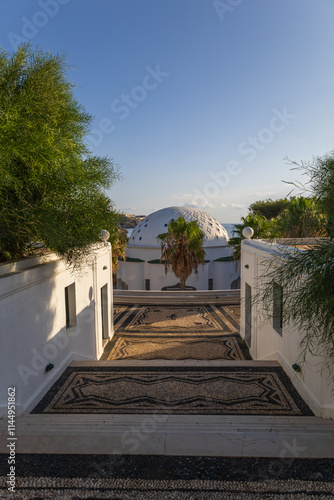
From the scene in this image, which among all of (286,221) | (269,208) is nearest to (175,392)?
(286,221)

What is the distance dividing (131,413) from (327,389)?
3100mm

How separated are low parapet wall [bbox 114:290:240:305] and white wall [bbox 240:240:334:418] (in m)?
4.99

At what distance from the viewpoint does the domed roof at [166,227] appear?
A: 101ft

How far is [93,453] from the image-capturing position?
11.9 feet

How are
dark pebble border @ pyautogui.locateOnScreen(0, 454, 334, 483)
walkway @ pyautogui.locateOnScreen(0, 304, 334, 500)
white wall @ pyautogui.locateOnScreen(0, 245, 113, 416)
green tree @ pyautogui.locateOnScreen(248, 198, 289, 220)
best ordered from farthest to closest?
green tree @ pyautogui.locateOnScreen(248, 198, 289, 220) < white wall @ pyautogui.locateOnScreen(0, 245, 113, 416) < dark pebble border @ pyautogui.locateOnScreen(0, 454, 334, 483) < walkway @ pyautogui.locateOnScreen(0, 304, 334, 500)

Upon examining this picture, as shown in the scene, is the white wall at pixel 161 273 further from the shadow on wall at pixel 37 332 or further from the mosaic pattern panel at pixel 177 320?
the shadow on wall at pixel 37 332

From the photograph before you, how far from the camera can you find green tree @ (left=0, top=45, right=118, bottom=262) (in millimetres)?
5293

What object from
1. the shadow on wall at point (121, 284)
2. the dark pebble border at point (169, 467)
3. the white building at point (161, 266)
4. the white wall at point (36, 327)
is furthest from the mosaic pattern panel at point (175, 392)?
the shadow on wall at point (121, 284)

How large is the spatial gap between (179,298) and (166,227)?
49.6 feet

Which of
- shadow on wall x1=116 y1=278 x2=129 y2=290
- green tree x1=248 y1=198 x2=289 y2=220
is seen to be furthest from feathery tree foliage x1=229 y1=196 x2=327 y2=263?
shadow on wall x1=116 y1=278 x2=129 y2=290

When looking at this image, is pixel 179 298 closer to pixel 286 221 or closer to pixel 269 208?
pixel 286 221

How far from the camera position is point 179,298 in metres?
17.0

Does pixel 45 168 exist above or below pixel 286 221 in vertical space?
above

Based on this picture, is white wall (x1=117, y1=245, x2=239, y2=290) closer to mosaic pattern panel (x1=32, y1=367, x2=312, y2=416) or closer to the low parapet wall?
the low parapet wall
